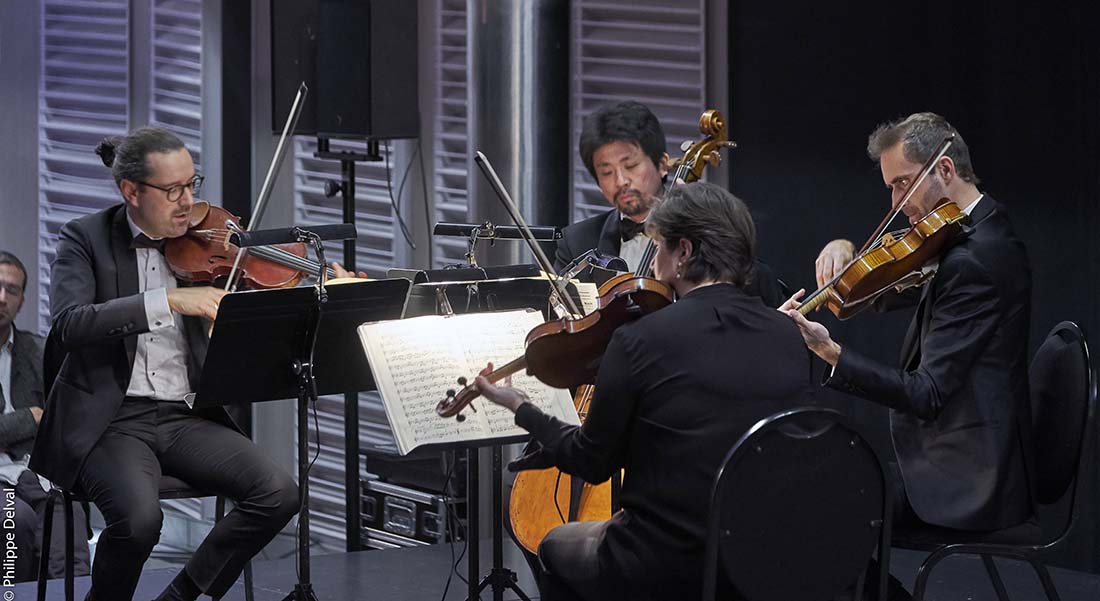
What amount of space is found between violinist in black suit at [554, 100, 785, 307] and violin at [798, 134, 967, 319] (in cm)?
48

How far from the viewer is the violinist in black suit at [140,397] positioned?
314 cm

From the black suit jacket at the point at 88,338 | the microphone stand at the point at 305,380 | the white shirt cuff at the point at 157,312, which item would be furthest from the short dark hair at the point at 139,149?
the microphone stand at the point at 305,380

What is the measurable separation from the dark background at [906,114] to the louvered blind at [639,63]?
145 mm

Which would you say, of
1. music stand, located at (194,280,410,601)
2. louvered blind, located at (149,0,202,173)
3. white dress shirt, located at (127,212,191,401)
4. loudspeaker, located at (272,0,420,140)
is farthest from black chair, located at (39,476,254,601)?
louvered blind, located at (149,0,202,173)

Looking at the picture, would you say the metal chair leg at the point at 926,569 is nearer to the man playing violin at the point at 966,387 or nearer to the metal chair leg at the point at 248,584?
the man playing violin at the point at 966,387

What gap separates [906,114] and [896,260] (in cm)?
143

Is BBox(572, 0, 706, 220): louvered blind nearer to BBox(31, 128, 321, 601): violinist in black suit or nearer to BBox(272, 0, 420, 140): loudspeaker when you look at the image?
BBox(272, 0, 420, 140): loudspeaker

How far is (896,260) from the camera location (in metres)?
2.98

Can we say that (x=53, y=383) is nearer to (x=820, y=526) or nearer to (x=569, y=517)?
(x=569, y=517)

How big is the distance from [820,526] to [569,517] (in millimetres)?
937

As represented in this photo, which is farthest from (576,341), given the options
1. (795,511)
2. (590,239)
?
(590,239)

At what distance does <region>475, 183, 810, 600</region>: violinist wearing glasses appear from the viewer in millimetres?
2324

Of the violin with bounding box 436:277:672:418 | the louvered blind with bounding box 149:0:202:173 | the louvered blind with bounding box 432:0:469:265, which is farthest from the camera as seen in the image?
the louvered blind with bounding box 149:0:202:173

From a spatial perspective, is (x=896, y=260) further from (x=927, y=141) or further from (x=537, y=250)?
(x=537, y=250)
